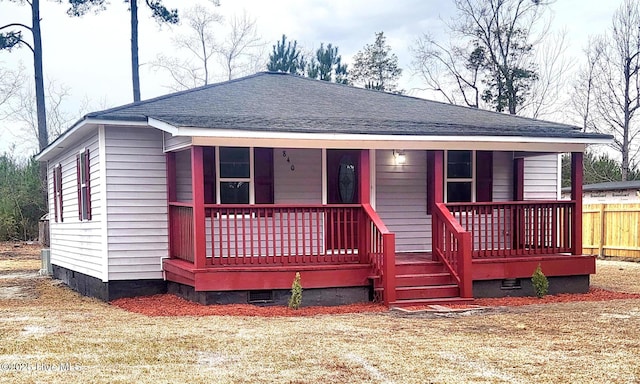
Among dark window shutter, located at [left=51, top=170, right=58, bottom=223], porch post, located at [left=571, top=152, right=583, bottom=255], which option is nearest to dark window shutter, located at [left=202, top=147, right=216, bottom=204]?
porch post, located at [left=571, top=152, right=583, bottom=255]

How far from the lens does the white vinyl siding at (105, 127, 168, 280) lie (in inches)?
380

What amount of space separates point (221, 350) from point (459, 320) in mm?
3089

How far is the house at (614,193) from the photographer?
1931 centimetres

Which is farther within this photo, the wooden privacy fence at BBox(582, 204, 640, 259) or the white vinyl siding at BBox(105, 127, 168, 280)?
the wooden privacy fence at BBox(582, 204, 640, 259)

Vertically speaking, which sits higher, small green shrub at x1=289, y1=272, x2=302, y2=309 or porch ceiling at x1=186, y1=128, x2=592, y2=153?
porch ceiling at x1=186, y1=128, x2=592, y2=153

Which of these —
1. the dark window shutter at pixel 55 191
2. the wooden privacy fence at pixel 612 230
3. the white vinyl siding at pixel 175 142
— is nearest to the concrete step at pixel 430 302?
the white vinyl siding at pixel 175 142

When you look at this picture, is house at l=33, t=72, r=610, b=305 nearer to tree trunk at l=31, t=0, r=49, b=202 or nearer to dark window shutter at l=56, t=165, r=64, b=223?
dark window shutter at l=56, t=165, r=64, b=223

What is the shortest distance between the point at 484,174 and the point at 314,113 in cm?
328

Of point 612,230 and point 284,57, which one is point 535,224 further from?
point 284,57

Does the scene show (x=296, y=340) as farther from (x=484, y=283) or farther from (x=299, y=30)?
(x=299, y=30)

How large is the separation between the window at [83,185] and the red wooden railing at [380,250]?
15.6 ft

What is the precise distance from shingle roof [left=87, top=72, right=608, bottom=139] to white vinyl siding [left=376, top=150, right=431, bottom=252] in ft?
2.73

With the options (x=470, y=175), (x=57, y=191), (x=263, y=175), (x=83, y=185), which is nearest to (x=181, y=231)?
(x=263, y=175)

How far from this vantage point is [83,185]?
11.1 m
